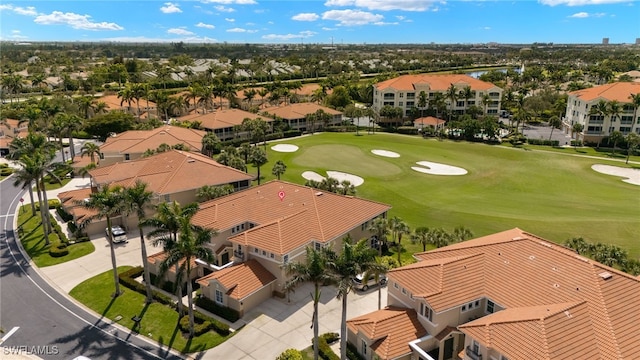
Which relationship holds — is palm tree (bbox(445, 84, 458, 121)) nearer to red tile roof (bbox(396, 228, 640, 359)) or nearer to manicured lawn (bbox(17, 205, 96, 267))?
red tile roof (bbox(396, 228, 640, 359))

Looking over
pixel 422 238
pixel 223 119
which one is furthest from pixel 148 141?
pixel 422 238

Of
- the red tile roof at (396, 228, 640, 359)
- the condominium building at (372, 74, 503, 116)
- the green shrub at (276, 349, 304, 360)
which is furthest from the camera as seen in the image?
the condominium building at (372, 74, 503, 116)

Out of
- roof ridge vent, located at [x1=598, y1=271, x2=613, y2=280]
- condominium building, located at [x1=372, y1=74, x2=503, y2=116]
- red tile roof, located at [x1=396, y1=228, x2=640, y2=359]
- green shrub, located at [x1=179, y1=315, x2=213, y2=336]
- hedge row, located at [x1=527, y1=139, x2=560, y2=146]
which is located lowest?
green shrub, located at [x1=179, y1=315, x2=213, y2=336]

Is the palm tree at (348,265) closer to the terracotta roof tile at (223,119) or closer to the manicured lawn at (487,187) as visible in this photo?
the manicured lawn at (487,187)

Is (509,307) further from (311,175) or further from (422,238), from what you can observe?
(311,175)

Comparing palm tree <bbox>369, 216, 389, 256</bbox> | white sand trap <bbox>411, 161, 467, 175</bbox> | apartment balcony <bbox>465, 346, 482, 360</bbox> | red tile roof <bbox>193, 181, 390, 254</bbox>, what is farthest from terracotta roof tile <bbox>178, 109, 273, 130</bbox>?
apartment balcony <bbox>465, 346, 482, 360</bbox>

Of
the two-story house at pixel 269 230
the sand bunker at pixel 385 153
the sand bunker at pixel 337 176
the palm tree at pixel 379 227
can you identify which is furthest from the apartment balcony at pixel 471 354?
the sand bunker at pixel 385 153
